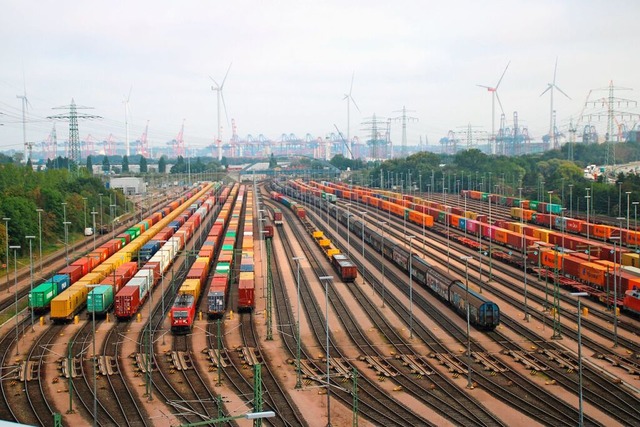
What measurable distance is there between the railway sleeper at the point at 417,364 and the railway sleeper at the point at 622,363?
28.9 feet

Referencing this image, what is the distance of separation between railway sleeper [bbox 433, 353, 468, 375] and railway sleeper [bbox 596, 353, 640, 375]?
7251mm

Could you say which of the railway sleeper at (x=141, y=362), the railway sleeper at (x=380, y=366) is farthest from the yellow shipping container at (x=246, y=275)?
the railway sleeper at (x=380, y=366)

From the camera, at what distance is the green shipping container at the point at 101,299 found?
40.1 meters

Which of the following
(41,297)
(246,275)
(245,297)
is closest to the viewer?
(41,297)

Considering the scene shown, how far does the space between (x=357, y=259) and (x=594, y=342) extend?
97.0 feet

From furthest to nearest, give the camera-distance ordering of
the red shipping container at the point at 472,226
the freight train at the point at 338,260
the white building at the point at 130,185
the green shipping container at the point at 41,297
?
the white building at the point at 130,185 < the red shipping container at the point at 472,226 < the freight train at the point at 338,260 < the green shipping container at the point at 41,297

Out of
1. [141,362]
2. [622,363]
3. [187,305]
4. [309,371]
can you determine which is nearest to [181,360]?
[141,362]

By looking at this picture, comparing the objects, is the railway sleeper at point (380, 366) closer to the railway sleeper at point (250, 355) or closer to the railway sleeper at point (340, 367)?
the railway sleeper at point (340, 367)

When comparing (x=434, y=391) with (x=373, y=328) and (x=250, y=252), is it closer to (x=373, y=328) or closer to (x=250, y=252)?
(x=373, y=328)

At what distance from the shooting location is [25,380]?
30.1 m

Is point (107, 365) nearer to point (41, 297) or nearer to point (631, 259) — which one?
point (41, 297)

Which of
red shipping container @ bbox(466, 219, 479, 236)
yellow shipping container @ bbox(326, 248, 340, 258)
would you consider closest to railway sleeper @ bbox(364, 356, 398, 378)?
yellow shipping container @ bbox(326, 248, 340, 258)

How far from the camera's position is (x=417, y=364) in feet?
105

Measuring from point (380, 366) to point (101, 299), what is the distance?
732 inches
